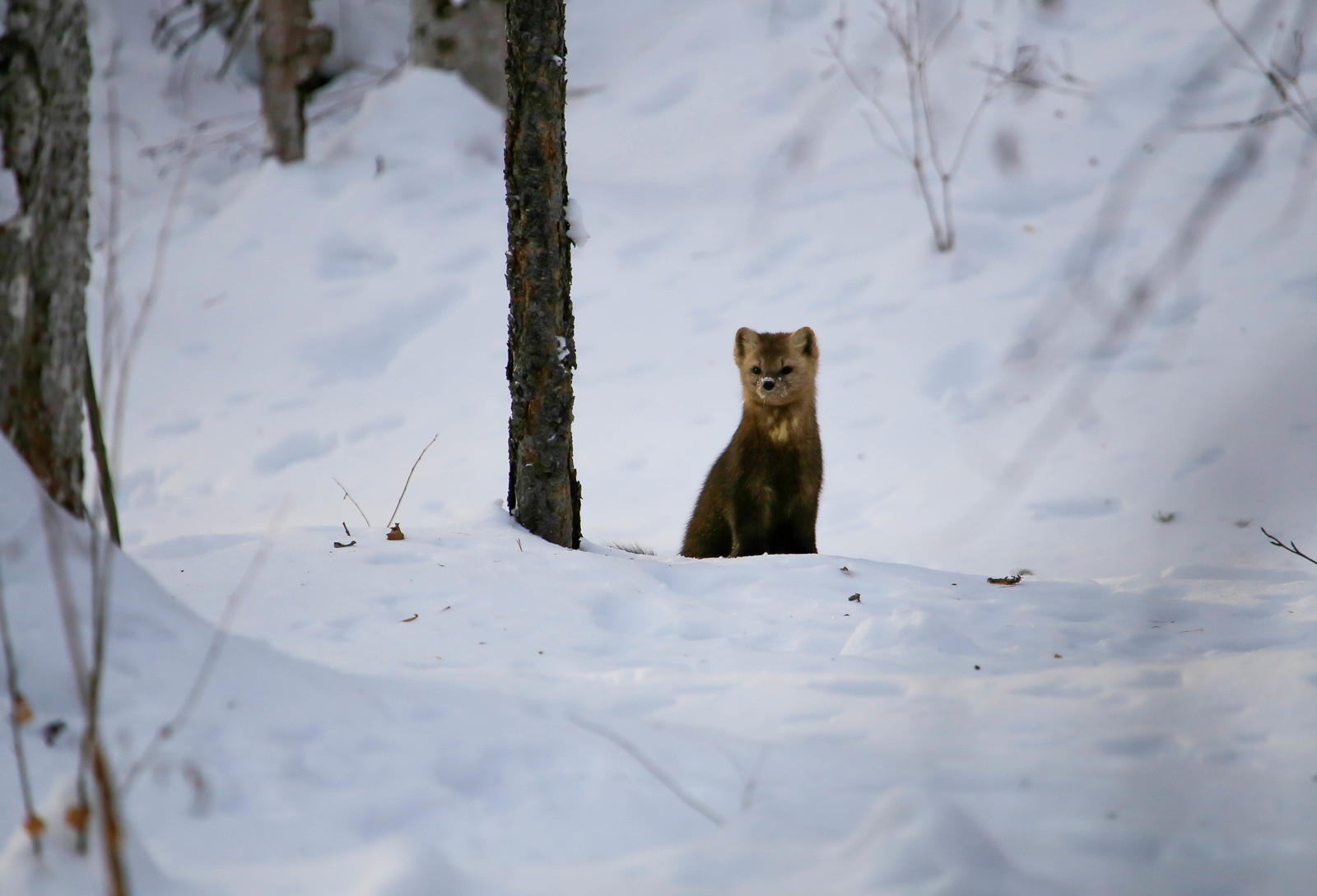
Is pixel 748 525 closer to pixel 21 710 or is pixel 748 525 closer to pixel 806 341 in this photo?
pixel 806 341

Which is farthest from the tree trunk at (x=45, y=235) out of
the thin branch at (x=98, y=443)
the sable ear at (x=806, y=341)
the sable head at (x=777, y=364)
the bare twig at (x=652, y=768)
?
the sable ear at (x=806, y=341)

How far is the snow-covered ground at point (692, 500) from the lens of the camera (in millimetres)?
1916

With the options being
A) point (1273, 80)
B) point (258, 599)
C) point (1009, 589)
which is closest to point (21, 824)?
point (258, 599)

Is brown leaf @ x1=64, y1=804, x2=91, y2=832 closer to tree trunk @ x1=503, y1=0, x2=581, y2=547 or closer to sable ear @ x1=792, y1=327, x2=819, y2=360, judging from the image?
tree trunk @ x1=503, y1=0, x2=581, y2=547

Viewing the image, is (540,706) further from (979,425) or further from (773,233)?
(773,233)

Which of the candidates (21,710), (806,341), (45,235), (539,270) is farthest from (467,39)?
(21,710)

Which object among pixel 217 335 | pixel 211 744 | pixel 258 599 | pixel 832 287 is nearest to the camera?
pixel 211 744

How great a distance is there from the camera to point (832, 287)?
→ 8.35 metres

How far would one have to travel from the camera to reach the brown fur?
548cm

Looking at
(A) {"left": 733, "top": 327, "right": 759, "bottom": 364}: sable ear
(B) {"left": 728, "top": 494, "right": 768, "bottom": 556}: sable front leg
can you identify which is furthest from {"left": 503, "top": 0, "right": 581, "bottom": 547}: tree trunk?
(A) {"left": 733, "top": 327, "right": 759, "bottom": 364}: sable ear

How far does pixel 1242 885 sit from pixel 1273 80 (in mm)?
1320

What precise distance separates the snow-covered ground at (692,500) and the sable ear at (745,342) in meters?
1.30

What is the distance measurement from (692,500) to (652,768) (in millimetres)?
4890

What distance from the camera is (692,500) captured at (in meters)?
7.07
